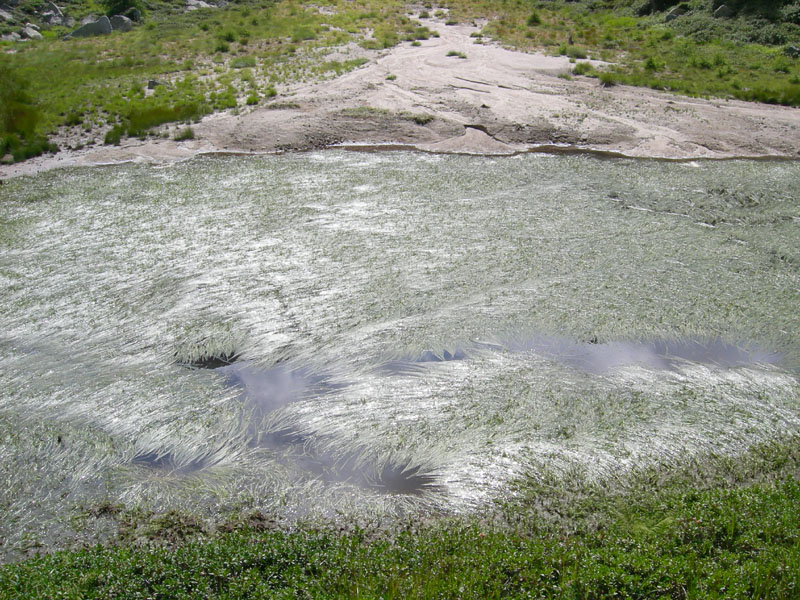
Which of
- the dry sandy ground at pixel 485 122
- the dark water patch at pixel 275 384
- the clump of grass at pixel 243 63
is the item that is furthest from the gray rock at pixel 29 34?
the dark water patch at pixel 275 384

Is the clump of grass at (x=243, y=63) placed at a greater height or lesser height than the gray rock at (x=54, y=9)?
lesser

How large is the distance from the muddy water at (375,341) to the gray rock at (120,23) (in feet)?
80.4

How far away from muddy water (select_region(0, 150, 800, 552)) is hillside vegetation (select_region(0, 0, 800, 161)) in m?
6.61

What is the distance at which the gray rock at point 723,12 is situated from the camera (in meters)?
30.0

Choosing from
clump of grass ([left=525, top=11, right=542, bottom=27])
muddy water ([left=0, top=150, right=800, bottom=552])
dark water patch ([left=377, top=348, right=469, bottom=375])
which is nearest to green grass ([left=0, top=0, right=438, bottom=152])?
clump of grass ([left=525, top=11, right=542, bottom=27])

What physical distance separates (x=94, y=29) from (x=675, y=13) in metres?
30.8

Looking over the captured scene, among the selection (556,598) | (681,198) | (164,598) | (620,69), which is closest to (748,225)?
(681,198)

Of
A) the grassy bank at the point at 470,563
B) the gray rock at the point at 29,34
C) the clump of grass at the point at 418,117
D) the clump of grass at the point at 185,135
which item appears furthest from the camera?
the gray rock at the point at 29,34

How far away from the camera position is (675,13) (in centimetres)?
3225

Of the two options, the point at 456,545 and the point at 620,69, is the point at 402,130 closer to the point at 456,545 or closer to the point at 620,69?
the point at 620,69

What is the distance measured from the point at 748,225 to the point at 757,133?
7170 millimetres

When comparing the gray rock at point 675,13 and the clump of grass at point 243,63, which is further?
the gray rock at point 675,13

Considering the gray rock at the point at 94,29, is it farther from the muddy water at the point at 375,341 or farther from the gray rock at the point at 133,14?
the muddy water at the point at 375,341

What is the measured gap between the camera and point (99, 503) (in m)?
5.49
